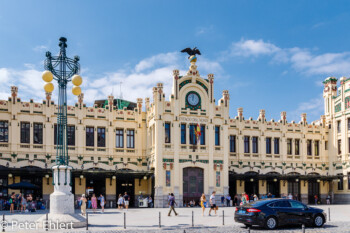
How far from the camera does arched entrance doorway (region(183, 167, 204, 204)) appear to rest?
137 feet

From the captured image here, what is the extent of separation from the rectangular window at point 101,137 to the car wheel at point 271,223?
24.6m

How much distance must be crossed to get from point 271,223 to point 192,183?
2123cm

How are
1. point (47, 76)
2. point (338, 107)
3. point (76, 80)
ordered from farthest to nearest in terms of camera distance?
point (338, 107)
point (76, 80)
point (47, 76)

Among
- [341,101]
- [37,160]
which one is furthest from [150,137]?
[341,101]

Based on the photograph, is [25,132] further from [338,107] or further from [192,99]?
[338,107]

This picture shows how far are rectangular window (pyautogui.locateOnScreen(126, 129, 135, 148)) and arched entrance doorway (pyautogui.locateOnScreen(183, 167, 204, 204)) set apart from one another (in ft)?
19.5

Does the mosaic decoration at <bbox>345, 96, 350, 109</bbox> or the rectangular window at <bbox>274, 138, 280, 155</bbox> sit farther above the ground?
the mosaic decoration at <bbox>345, 96, 350, 109</bbox>

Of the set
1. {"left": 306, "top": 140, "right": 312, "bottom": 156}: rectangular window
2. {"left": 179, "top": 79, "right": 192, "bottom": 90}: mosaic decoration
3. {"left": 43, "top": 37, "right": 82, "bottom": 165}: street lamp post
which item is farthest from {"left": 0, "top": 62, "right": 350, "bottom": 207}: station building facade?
{"left": 43, "top": 37, "right": 82, "bottom": 165}: street lamp post

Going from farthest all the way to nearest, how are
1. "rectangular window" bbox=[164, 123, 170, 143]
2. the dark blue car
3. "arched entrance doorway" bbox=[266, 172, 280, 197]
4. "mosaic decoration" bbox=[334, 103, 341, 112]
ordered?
"mosaic decoration" bbox=[334, 103, 341, 112]
"arched entrance doorway" bbox=[266, 172, 280, 197]
"rectangular window" bbox=[164, 123, 170, 143]
the dark blue car

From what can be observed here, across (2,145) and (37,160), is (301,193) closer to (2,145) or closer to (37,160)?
(37,160)

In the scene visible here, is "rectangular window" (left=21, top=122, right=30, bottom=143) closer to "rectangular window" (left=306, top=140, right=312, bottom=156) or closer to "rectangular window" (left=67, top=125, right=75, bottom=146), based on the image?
"rectangular window" (left=67, top=125, right=75, bottom=146)

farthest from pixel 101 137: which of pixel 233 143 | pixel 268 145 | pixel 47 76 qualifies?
pixel 47 76

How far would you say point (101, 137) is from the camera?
42.9 m

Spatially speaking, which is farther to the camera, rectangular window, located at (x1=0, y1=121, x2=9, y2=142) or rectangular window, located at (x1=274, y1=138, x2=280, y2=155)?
rectangular window, located at (x1=274, y1=138, x2=280, y2=155)
